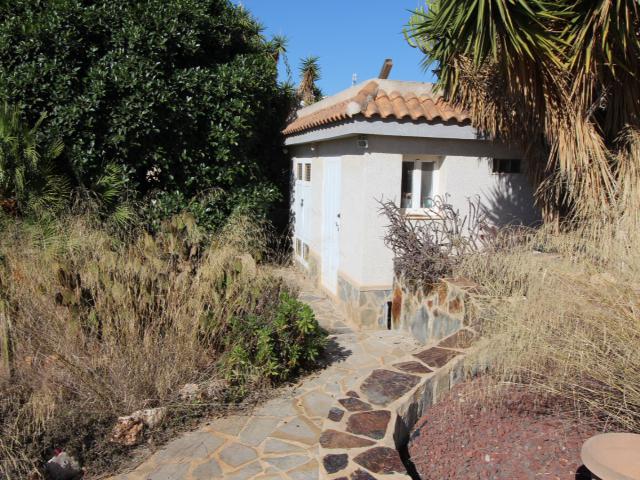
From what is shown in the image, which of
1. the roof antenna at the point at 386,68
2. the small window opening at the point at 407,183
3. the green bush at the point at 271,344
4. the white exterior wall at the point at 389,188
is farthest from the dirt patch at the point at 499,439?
the roof antenna at the point at 386,68

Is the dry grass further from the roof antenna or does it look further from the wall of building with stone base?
the roof antenna

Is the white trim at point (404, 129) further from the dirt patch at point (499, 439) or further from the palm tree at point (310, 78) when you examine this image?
the palm tree at point (310, 78)

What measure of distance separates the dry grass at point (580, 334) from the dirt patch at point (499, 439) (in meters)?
0.23

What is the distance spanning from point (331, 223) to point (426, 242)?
3.14 m

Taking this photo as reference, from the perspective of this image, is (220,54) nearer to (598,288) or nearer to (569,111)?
(569,111)

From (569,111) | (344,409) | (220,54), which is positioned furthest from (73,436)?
(220,54)

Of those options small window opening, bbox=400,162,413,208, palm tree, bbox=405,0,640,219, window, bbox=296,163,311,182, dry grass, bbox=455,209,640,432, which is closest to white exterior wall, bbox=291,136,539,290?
small window opening, bbox=400,162,413,208

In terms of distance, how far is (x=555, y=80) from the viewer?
284 inches

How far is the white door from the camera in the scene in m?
10.4

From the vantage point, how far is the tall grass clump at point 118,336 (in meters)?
4.98

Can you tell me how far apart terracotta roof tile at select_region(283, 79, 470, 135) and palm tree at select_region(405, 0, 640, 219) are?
0.43 meters

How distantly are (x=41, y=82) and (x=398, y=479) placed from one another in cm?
1074

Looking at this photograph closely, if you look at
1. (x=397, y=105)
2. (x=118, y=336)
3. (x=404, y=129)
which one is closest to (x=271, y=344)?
(x=118, y=336)

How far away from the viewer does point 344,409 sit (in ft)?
15.5
